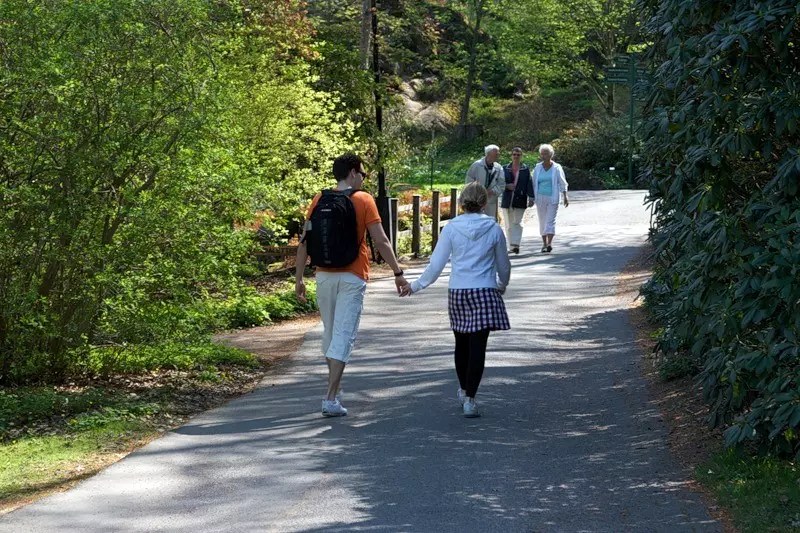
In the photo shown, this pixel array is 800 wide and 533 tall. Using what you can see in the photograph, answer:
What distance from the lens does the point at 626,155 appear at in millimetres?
44562

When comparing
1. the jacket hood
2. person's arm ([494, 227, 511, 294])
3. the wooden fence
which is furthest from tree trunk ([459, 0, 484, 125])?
person's arm ([494, 227, 511, 294])

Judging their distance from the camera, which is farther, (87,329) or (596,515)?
(87,329)

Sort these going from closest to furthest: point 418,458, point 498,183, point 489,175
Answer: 1. point 418,458
2. point 489,175
3. point 498,183

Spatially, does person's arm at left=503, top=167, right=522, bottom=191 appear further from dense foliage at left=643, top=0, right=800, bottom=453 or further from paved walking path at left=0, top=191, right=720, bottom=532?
dense foliage at left=643, top=0, right=800, bottom=453

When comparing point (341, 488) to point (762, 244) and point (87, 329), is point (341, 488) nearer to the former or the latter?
point (762, 244)

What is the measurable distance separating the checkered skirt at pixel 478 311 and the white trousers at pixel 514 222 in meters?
11.2

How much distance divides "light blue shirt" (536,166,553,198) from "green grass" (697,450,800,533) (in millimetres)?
13761

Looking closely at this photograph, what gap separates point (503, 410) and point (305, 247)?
6.53 ft

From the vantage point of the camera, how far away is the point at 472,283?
9.07 m

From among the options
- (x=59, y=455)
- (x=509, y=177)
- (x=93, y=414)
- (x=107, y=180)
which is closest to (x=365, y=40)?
(x=509, y=177)

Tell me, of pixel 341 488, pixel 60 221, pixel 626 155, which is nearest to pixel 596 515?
pixel 341 488

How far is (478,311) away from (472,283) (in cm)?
22

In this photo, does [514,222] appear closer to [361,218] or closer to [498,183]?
[498,183]

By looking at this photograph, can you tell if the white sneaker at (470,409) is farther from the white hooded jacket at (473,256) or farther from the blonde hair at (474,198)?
the blonde hair at (474,198)
